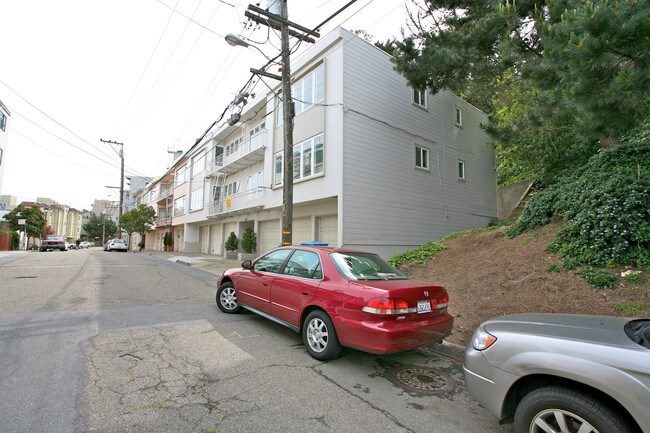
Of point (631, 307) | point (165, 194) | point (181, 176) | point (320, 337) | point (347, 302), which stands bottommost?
point (320, 337)

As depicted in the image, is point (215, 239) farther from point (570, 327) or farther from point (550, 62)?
point (570, 327)

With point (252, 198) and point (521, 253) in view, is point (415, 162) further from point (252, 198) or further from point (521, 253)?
point (252, 198)

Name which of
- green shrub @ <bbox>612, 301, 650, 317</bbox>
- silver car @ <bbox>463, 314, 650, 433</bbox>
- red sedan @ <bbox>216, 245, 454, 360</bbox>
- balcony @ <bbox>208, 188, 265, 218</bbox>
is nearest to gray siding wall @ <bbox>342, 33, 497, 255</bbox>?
balcony @ <bbox>208, 188, 265, 218</bbox>

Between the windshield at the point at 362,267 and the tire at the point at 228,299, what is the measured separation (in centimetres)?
276

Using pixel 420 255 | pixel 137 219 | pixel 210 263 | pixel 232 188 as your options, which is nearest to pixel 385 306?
pixel 420 255

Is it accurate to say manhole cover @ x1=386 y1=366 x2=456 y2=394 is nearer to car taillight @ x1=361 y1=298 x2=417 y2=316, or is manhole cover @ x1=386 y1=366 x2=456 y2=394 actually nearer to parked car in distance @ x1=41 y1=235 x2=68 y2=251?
car taillight @ x1=361 y1=298 x2=417 y2=316

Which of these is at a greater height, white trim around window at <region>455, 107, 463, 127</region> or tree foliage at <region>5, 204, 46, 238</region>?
white trim around window at <region>455, 107, 463, 127</region>

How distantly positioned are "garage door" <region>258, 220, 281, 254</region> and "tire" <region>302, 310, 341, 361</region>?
14197 millimetres

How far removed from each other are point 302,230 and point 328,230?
6.46 feet

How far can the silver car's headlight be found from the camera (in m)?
2.70

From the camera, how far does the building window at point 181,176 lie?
34.3 m

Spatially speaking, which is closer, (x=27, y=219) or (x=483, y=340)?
(x=483, y=340)

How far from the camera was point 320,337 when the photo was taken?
14.3ft

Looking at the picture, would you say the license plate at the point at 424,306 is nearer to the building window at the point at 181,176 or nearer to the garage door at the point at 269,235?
the garage door at the point at 269,235
